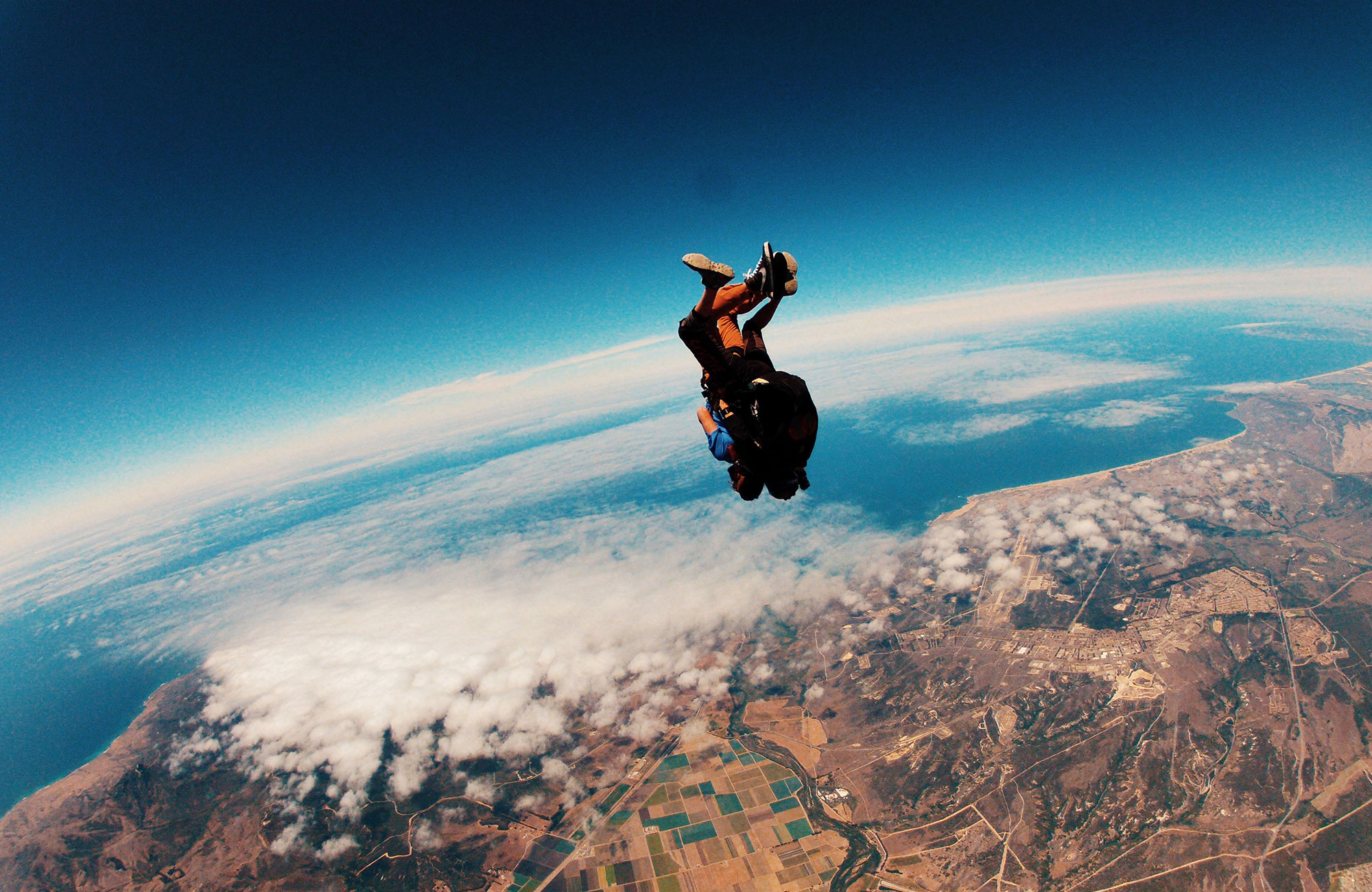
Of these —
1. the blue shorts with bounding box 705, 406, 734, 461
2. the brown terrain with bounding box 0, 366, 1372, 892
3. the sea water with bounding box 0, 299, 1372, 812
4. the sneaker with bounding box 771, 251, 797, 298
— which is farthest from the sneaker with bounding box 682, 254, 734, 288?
the sea water with bounding box 0, 299, 1372, 812

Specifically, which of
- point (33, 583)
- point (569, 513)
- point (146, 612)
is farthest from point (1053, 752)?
point (33, 583)

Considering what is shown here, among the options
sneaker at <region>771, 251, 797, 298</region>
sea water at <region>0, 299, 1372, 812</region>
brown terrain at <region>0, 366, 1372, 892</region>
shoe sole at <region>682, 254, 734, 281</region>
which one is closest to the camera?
shoe sole at <region>682, 254, 734, 281</region>

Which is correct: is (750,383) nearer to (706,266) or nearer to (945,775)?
(706,266)

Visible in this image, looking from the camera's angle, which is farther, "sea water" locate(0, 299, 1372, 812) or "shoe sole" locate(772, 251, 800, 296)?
"sea water" locate(0, 299, 1372, 812)

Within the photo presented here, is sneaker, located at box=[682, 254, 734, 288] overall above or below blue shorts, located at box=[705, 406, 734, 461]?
above

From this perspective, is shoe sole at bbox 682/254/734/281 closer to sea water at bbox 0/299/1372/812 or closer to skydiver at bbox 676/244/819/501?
skydiver at bbox 676/244/819/501

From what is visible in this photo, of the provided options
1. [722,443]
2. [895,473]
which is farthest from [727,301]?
[895,473]

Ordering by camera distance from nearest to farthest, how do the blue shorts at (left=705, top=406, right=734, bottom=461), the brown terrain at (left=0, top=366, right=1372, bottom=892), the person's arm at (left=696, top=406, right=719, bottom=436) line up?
the blue shorts at (left=705, top=406, right=734, bottom=461), the person's arm at (left=696, top=406, right=719, bottom=436), the brown terrain at (left=0, top=366, right=1372, bottom=892)

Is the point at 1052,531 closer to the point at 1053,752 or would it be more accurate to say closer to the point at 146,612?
the point at 1053,752
